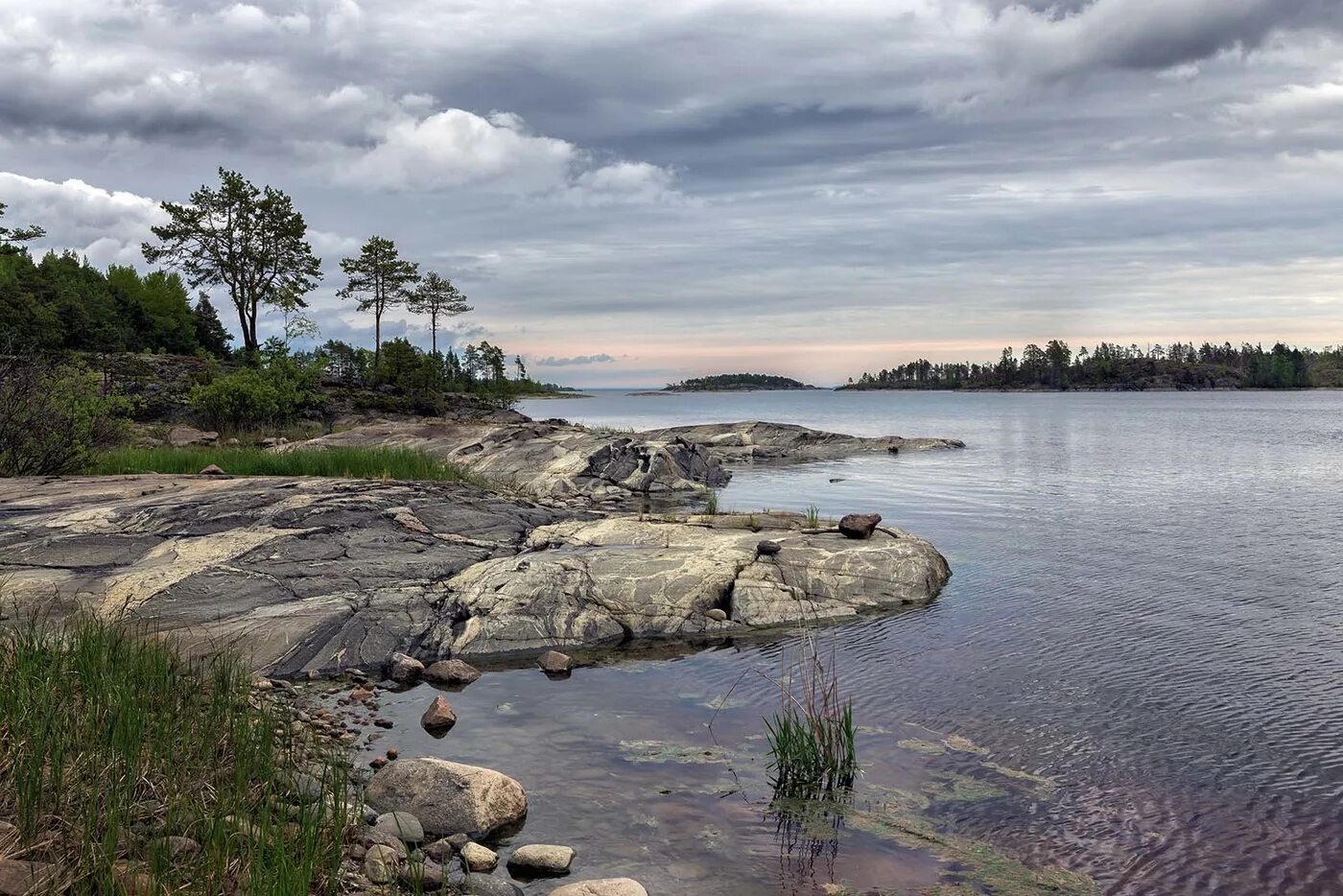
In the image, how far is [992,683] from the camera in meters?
12.1

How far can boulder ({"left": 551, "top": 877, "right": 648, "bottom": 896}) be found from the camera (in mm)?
6457

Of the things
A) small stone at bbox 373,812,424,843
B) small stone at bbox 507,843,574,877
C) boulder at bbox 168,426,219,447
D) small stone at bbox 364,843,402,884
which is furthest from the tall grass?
boulder at bbox 168,426,219,447

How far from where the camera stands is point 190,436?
38375mm

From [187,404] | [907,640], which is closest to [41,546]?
[907,640]

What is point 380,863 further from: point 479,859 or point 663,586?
point 663,586

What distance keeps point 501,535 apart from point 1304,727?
13292mm

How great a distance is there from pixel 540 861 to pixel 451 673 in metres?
5.35

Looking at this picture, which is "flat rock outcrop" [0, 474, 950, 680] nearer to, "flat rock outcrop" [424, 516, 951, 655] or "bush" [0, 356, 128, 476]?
"flat rock outcrop" [424, 516, 951, 655]

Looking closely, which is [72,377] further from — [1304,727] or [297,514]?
[1304,727]

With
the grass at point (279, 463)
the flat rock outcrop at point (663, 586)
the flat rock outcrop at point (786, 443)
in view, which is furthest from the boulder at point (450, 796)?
the flat rock outcrop at point (786, 443)

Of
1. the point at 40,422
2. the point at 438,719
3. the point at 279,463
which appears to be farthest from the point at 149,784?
the point at 40,422

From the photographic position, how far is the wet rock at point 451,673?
39.4ft

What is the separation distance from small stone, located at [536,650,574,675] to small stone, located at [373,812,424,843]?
4963 mm

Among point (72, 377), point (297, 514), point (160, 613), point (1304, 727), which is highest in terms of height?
point (72, 377)
